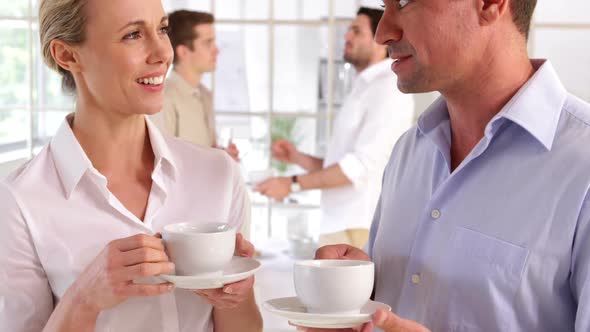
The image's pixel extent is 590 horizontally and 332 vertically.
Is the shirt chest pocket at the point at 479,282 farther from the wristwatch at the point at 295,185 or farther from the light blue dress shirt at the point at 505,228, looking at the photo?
the wristwatch at the point at 295,185

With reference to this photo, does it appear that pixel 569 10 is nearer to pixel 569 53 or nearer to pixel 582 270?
pixel 569 53

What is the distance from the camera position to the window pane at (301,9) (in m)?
4.70

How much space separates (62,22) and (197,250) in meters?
0.65

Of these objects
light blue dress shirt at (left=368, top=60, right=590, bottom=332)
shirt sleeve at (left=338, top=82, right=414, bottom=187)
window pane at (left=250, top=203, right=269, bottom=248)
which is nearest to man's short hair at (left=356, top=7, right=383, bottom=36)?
shirt sleeve at (left=338, top=82, right=414, bottom=187)

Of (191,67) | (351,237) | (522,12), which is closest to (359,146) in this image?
(351,237)

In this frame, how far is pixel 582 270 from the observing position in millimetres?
1284

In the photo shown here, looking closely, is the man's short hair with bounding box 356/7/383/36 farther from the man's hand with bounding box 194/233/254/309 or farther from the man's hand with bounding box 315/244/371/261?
the man's hand with bounding box 194/233/254/309

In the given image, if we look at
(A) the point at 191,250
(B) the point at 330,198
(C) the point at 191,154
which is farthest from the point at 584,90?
(A) the point at 191,250

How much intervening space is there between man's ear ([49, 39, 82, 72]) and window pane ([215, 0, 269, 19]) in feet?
10.0

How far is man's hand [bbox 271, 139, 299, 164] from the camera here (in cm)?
425

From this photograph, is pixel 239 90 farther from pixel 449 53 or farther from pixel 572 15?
pixel 449 53

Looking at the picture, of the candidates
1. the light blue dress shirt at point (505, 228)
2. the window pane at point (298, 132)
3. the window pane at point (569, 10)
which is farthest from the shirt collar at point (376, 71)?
the light blue dress shirt at point (505, 228)

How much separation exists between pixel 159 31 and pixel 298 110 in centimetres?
306

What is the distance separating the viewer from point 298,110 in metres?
4.81
